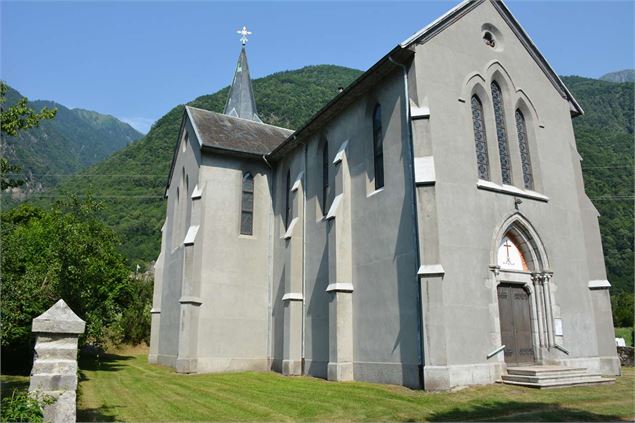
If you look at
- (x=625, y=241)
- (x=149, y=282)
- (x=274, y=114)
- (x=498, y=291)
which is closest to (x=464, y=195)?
(x=498, y=291)

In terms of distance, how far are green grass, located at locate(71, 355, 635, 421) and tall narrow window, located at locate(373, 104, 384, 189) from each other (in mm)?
6646

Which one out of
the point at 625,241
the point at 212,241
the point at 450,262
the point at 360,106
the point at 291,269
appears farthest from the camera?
the point at 625,241

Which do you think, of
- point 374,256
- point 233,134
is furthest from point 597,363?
point 233,134

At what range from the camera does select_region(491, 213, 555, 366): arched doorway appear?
564 inches

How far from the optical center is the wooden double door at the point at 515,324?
14242 millimetres

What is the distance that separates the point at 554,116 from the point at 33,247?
20.3 meters

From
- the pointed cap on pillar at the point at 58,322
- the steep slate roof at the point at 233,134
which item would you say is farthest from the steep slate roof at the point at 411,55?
the pointed cap on pillar at the point at 58,322

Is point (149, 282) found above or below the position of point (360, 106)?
below

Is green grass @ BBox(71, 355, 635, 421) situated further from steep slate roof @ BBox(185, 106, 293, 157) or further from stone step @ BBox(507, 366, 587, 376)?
steep slate roof @ BBox(185, 106, 293, 157)

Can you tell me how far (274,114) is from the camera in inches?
3054

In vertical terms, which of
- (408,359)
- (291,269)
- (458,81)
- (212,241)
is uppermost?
(458,81)

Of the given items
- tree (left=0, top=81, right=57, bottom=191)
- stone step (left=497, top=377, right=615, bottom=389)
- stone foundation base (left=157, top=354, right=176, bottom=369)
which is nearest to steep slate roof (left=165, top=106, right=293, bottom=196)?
stone foundation base (left=157, top=354, right=176, bottom=369)

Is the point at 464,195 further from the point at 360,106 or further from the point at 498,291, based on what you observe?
the point at 360,106

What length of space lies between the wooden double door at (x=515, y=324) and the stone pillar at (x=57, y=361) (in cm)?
1148
